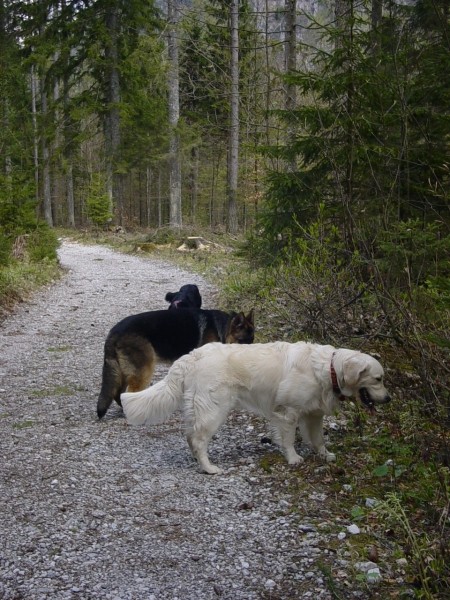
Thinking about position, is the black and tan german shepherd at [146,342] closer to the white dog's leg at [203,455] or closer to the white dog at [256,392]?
the white dog at [256,392]

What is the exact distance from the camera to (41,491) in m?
4.60

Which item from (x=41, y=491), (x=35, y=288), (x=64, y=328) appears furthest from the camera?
(x=35, y=288)

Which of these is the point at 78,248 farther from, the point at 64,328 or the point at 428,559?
the point at 428,559

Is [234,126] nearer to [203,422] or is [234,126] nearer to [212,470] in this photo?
[203,422]

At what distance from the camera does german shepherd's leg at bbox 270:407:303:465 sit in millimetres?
5035

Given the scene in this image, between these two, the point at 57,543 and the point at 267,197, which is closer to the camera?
the point at 57,543

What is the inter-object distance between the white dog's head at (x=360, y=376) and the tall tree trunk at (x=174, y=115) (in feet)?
70.4

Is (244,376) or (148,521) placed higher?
(244,376)

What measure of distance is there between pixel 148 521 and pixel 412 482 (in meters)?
2.00

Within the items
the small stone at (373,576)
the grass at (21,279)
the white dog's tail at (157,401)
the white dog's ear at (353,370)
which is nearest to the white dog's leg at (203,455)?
the white dog's tail at (157,401)

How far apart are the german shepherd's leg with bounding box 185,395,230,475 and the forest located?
1.41 meters

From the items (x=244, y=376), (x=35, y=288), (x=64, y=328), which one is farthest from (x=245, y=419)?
(x=35, y=288)

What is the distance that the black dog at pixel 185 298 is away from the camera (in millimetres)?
8593

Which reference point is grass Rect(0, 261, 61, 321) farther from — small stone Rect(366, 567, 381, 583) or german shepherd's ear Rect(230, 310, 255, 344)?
small stone Rect(366, 567, 381, 583)
